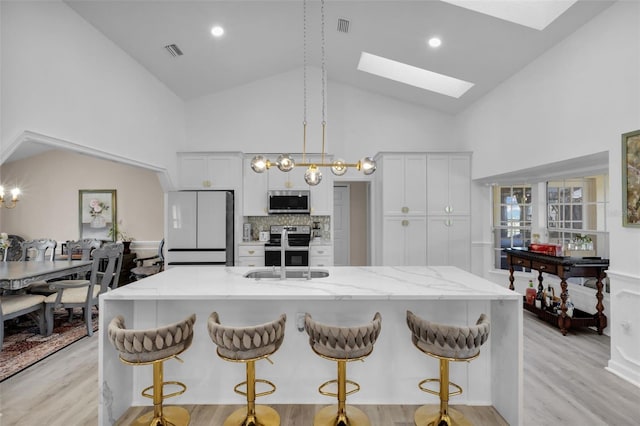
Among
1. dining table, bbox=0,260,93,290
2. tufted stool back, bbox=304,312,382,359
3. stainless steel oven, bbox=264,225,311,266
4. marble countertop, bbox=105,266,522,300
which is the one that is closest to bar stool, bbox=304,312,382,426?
tufted stool back, bbox=304,312,382,359

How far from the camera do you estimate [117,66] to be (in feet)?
12.4

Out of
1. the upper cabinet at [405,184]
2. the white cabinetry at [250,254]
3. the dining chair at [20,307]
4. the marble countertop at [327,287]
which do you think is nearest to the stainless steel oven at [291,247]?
the white cabinetry at [250,254]

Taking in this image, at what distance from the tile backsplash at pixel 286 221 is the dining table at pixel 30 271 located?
7.50ft

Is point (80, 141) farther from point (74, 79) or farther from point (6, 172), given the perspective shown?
point (6, 172)

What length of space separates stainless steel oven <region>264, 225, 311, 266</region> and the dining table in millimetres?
2294

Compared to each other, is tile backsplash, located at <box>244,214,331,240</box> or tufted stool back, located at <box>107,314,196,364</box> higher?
tile backsplash, located at <box>244,214,331,240</box>

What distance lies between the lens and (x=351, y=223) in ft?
21.4

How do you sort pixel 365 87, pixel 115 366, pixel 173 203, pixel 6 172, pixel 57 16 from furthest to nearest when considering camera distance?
pixel 6 172 < pixel 365 87 < pixel 173 203 < pixel 57 16 < pixel 115 366

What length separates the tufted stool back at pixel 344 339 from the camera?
1.92 metres

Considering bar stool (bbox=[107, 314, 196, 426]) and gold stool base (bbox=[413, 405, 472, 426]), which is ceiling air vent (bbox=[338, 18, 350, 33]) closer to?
bar stool (bbox=[107, 314, 196, 426])

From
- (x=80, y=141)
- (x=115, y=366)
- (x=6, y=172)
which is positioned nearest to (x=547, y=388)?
(x=115, y=366)

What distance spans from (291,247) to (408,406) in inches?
115

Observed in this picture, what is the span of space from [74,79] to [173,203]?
2.10m

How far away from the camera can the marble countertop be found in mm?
2086
